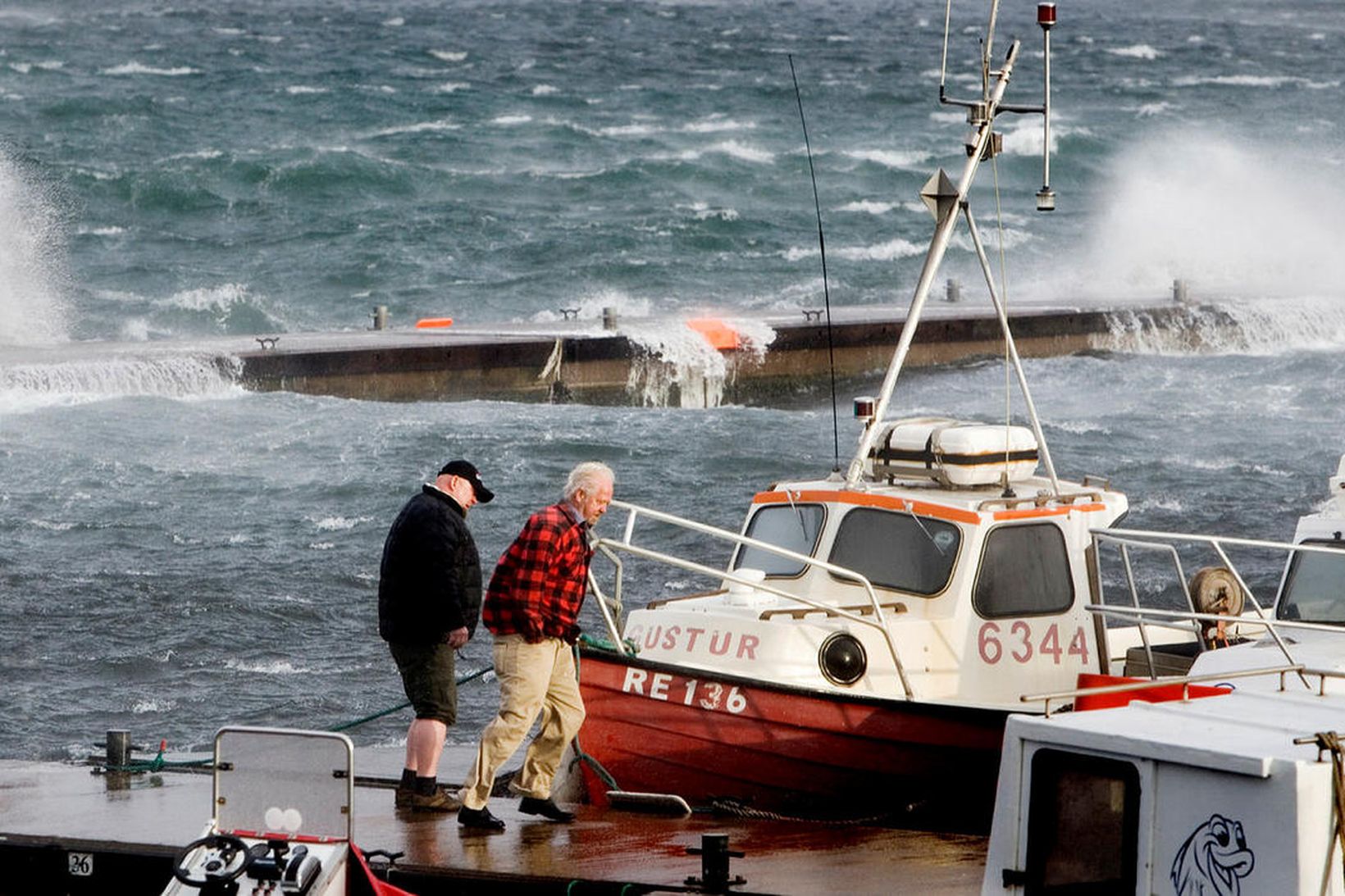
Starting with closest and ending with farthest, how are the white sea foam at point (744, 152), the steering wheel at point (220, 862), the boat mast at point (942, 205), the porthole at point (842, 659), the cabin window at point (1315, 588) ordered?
the steering wheel at point (220, 862)
the porthole at point (842, 659)
the cabin window at point (1315, 588)
the boat mast at point (942, 205)
the white sea foam at point (744, 152)

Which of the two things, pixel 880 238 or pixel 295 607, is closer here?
pixel 295 607

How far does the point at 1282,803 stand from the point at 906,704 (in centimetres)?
391

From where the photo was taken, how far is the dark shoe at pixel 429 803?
10.1m

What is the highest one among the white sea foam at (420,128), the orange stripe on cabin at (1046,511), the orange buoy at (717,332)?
the white sea foam at (420,128)

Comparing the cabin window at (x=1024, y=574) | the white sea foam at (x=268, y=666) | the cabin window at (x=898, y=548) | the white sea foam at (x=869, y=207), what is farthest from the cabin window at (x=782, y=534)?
the white sea foam at (x=869, y=207)

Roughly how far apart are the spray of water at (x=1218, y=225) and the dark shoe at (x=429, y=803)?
109ft

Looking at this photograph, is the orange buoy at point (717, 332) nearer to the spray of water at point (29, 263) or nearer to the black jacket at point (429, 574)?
the spray of water at point (29, 263)

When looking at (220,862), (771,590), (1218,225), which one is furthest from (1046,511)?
(1218,225)

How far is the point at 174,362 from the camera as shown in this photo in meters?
29.6

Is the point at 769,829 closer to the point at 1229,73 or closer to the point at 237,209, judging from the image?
the point at 237,209

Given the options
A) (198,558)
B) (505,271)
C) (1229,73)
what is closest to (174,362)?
(198,558)

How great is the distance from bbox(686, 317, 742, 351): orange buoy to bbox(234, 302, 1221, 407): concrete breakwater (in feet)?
0.08

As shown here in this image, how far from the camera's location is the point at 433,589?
32.0 ft

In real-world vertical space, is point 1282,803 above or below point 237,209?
below
